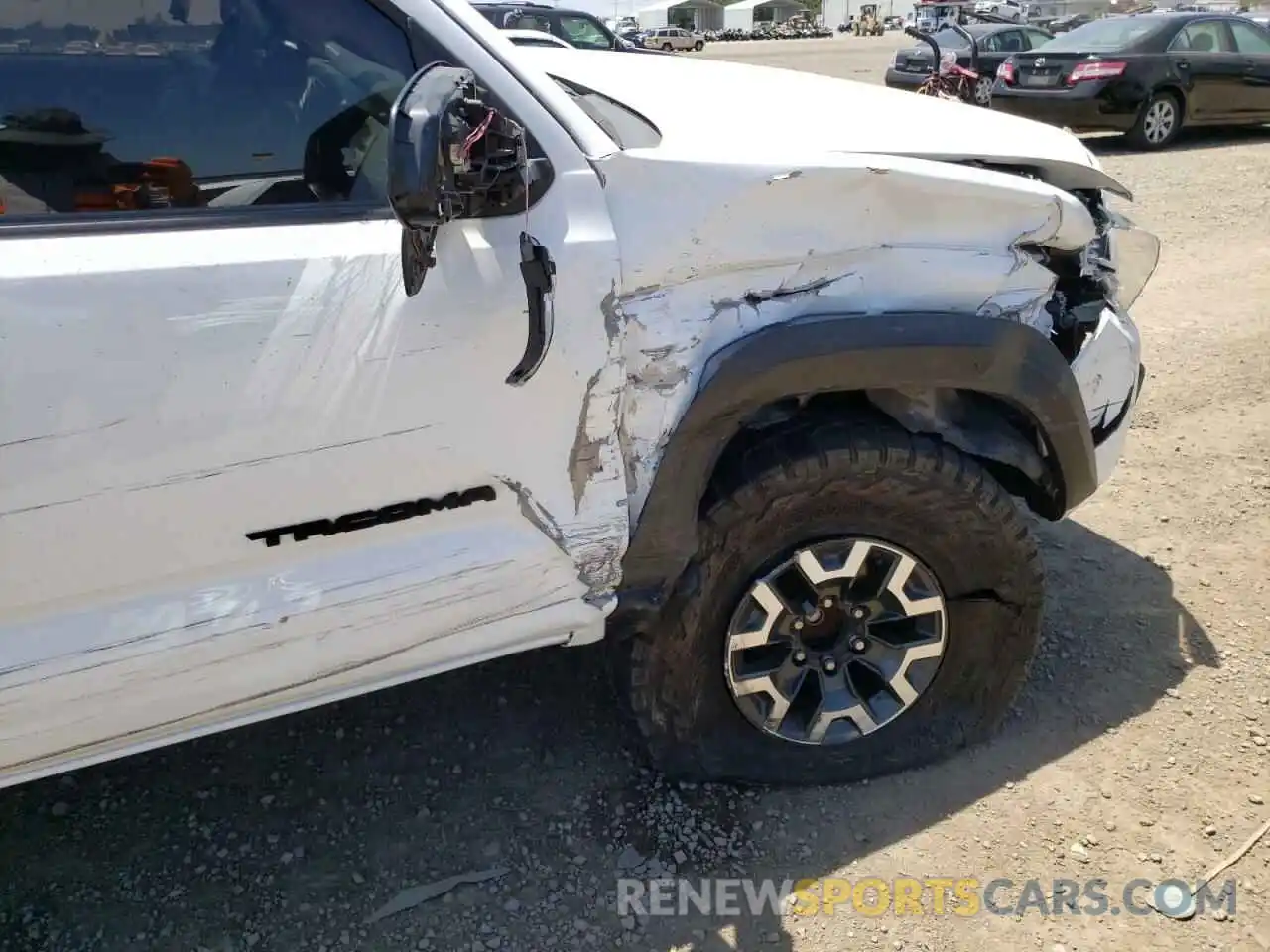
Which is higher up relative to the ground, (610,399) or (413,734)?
(610,399)

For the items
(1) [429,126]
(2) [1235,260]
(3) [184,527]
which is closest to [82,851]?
(3) [184,527]

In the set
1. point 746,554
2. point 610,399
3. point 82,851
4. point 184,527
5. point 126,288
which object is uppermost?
point 126,288

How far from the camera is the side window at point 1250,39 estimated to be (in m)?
10.8

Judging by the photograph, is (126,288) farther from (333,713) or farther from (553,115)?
(333,713)

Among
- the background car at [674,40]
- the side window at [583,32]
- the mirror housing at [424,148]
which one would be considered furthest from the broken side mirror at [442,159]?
the background car at [674,40]

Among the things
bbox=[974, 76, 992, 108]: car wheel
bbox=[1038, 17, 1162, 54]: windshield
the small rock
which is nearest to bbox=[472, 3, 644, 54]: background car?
bbox=[974, 76, 992, 108]: car wheel

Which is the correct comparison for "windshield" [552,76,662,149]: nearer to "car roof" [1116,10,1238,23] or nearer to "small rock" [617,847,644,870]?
"small rock" [617,847,644,870]

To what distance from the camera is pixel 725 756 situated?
2477mm

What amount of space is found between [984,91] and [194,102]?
12413mm

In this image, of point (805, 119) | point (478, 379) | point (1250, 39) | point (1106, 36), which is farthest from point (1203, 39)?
point (478, 379)

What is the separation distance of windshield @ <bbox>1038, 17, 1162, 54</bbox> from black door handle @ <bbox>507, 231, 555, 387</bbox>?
10620mm

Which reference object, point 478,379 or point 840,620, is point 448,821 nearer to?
point 840,620

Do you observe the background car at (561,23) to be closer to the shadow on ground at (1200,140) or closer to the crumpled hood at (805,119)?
the shadow on ground at (1200,140)

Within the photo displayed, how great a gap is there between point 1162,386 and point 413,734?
3599 millimetres
